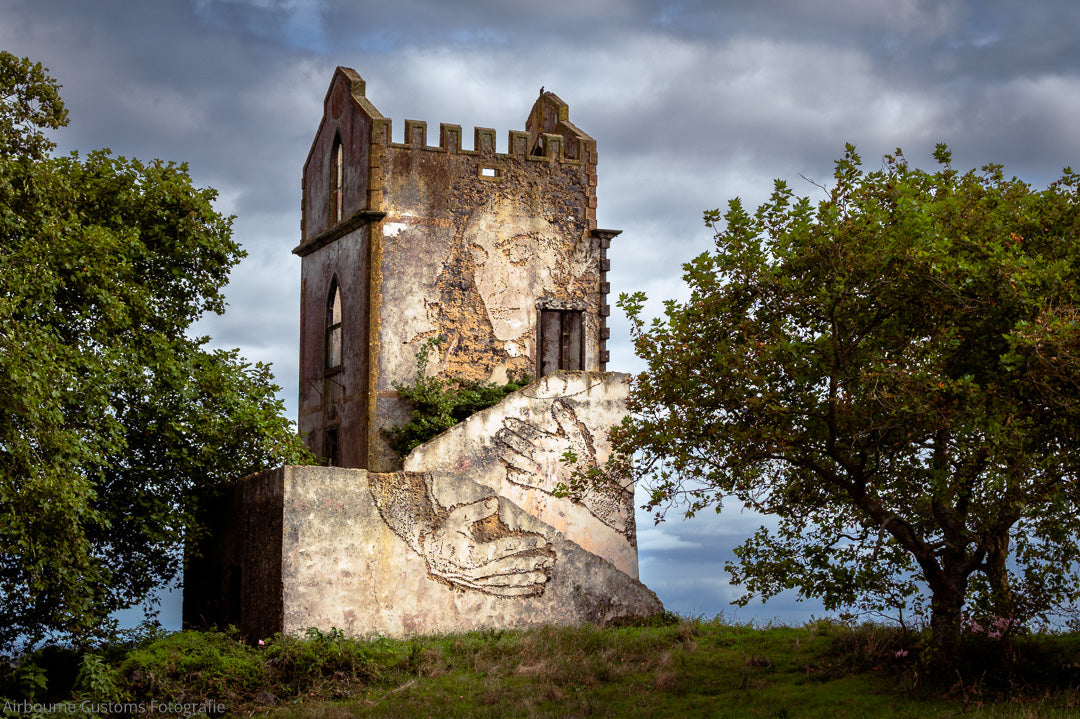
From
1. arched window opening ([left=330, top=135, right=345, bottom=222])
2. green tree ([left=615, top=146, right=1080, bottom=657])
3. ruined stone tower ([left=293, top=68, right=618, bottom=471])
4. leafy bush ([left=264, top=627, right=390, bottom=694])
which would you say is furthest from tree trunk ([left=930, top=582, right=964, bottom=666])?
arched window opening ([left=330, top=135, right=345, bottom=222])

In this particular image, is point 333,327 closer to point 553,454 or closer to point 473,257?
point 473,257

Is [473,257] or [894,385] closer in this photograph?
[894,385]

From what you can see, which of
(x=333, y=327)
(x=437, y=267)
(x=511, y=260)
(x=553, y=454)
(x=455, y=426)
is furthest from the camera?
(x=333, y=327)

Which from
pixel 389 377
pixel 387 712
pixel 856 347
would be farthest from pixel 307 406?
pixel 856 347

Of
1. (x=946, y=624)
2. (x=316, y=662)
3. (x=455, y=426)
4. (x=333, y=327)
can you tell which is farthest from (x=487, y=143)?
(x=946, y=624)

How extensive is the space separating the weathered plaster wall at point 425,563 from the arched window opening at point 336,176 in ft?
30.2

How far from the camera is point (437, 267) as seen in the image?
24.1 meters

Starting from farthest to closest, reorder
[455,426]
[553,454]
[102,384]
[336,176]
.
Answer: [336,176] < [553,454] < [455,426] < [102,384]

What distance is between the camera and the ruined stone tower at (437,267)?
23.7 m

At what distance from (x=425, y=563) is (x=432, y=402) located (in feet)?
16.3

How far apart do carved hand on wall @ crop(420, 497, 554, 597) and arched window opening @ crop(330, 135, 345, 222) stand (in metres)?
9.41

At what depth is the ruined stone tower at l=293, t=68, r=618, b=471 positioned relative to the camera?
23.7 m

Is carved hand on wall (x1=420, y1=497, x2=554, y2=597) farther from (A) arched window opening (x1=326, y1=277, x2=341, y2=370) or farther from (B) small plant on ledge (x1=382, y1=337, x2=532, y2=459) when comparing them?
Answer: (A) arched window opening (x1=326, y1=277, x2=341, y2=370)

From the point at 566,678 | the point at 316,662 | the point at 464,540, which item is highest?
the point at 464,540
